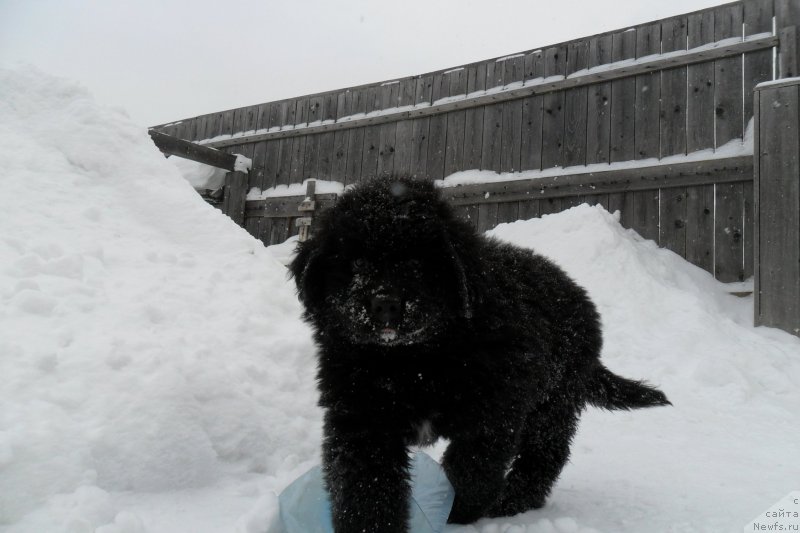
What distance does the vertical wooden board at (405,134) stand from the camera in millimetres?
8773

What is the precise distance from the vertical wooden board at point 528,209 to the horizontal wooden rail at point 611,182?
0.08 meters

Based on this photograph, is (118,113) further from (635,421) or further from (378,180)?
(635,421)

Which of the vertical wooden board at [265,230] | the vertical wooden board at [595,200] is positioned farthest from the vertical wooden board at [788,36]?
the vertical wooden board at [265,230]

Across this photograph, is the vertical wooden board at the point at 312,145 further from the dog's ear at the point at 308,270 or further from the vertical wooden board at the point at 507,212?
the dog's ear at the point at 308,270

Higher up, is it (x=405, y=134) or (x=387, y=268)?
(x=405, y=134)

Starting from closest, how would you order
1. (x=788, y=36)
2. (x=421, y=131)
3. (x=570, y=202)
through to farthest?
1. (x=788, y=36)
2. (x=570, y=202)
3. (x=421, y=131)

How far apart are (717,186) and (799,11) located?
1981mm

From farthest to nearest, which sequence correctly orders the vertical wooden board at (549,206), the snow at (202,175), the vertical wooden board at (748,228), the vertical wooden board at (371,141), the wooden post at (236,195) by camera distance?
the snow at (202,175) < the wooden post at (236,195) < the vertical wooden board at (371,141) < the vertical wooden board at (549,206) < the vertical wooden board at (748,228)

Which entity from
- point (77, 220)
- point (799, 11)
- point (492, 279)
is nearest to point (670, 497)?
point (492, 279)

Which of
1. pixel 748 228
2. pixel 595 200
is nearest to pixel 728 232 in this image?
pixel 748 228

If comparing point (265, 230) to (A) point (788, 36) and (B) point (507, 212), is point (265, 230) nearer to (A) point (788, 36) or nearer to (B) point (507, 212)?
(B) point (507, 212)

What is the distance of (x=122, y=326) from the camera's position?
10.5 feet

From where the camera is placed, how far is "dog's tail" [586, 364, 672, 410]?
3.04 metres

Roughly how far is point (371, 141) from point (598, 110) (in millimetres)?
3717
